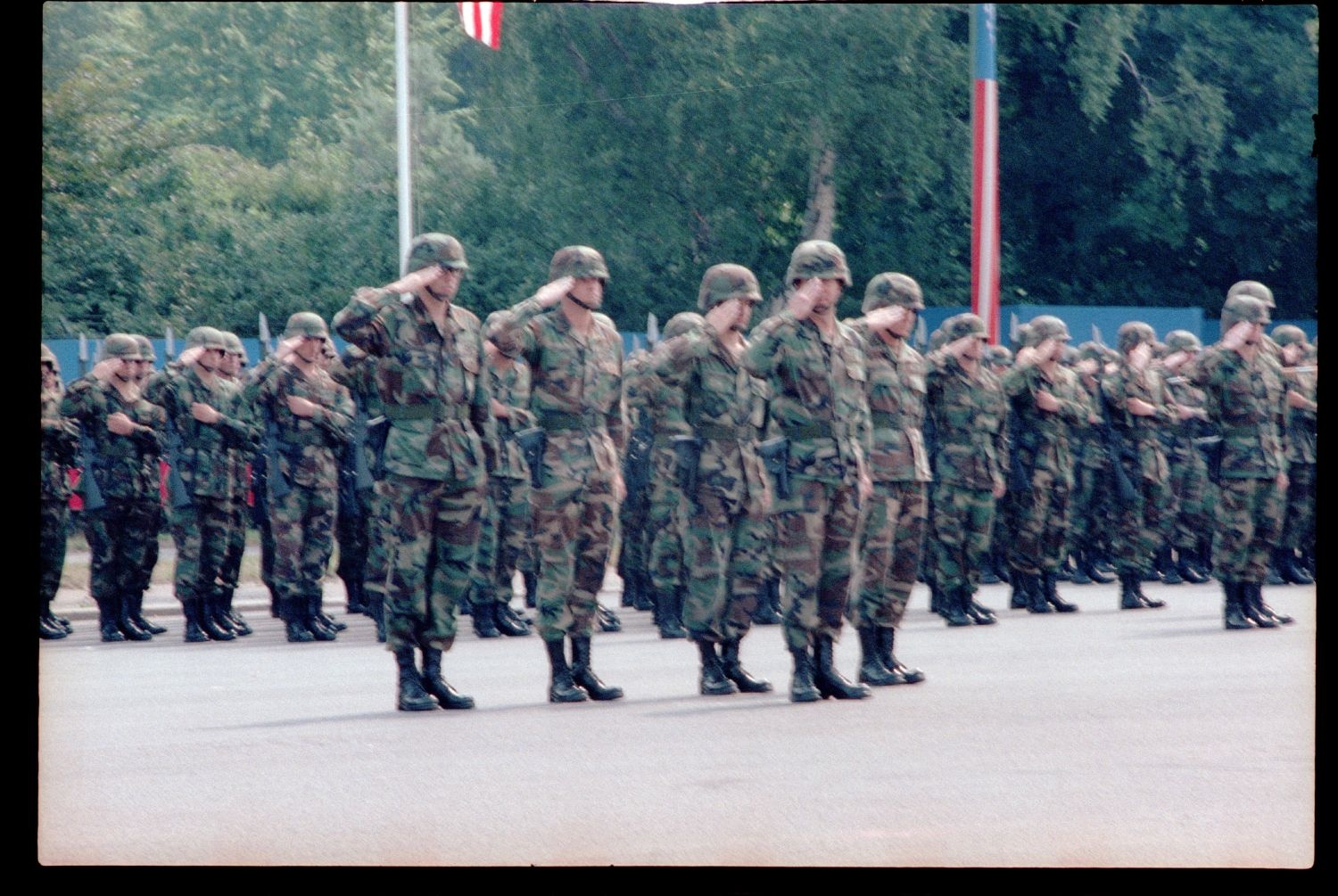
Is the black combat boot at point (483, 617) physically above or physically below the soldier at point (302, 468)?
below

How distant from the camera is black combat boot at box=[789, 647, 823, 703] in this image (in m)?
9.48

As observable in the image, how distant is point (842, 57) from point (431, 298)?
15389 millimetres

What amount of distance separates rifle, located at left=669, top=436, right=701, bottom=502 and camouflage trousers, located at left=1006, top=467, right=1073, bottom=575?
4.98 m

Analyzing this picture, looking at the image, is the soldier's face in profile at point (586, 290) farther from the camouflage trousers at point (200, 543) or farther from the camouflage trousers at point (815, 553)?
the camouflage trousers at point (200, 543)

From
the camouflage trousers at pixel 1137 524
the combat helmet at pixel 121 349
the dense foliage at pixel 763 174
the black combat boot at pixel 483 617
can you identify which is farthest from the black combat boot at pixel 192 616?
the dense foliage at pixel 763 174

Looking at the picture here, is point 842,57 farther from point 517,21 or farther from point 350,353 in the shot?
point 350,353

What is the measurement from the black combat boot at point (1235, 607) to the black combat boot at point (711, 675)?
4.13 m

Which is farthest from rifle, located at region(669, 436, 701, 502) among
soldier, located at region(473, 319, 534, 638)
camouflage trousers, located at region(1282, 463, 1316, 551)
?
camouflage trousers, located at region(1282, 463, 1316, 551)

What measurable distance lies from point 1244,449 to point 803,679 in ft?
14.4

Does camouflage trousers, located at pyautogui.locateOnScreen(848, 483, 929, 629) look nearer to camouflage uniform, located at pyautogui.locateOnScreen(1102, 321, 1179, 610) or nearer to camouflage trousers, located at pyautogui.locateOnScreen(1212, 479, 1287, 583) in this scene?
camouflage trousers, located at pyautogui.locateOnScreen(1212, 479, 1287, 583)

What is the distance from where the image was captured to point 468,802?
22.5 ft

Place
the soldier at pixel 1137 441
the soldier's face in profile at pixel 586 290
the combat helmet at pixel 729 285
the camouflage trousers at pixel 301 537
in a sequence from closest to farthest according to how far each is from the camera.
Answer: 1. the soldier's face in profile at pixel 586 290
2. the combat helmet at pixel 729 285
3. the camouflage trousers at pixel 301 537
4. the soldier at pixel 1137 441

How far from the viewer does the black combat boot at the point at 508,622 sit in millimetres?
13453

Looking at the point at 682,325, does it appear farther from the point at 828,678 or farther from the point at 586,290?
the point at 828,678
